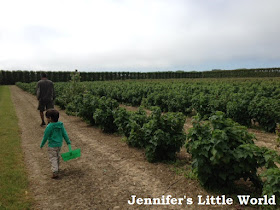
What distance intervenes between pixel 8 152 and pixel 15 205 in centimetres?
335

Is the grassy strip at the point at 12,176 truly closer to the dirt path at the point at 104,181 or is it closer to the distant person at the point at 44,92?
the dirt path at the point at 104,181

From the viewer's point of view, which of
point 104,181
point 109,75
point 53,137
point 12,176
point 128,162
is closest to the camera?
point 104,181

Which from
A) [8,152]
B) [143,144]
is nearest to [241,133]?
[143,144]

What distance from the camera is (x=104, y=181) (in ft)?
16.8

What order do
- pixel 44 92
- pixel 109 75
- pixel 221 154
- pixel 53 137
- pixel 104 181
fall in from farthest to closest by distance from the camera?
pixel 109 75 → pixel 44 92 → pixel 53 137 → pixel 104 181 → pixel 221 154

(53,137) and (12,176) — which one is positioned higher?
(53,137)

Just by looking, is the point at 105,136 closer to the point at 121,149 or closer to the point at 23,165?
the point at 121,149

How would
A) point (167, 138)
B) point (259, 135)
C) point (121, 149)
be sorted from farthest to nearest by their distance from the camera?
1. point (259, 135)
2. point (121, 149)
3. point (167, 138)

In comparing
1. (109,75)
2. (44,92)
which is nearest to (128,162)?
(44,92)

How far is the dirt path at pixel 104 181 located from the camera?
4316mm

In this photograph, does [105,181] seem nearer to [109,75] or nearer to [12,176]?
[12,176]

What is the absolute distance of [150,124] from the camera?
6.14m

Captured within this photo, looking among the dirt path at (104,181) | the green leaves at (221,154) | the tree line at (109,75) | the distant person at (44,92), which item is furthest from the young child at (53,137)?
the tree line at (109,75)

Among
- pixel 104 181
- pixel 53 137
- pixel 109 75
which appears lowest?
pixel 104 181
